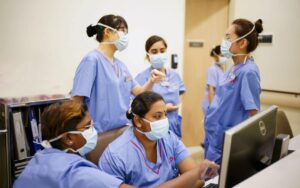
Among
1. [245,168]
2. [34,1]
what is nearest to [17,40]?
[34,1]

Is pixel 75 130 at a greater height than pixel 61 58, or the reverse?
pixel 61 58

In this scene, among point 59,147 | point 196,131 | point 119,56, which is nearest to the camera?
point 59,147

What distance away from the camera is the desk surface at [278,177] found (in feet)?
3.16

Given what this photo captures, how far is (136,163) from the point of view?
55.5 inches

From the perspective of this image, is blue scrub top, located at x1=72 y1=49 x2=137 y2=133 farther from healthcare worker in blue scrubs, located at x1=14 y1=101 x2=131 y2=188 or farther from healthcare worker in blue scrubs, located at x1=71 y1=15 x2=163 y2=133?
healthcare worker in blue scrubs, located at x1=14 y1=101 x2=131 y2=188

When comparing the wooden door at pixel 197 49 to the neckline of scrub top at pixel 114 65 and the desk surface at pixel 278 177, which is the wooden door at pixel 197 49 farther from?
the desk surface at pixel 278 177

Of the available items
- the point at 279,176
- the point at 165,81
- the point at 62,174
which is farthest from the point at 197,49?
the point at 62,174

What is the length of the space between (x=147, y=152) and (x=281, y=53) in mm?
2603

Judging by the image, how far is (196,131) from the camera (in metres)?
4.09

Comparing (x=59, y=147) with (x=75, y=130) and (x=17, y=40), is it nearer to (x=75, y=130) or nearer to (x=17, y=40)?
(x=75, y=130)

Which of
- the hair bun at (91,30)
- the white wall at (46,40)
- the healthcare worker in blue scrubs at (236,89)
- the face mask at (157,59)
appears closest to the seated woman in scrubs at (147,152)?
the healthcare worker in blue scrubs at (236,89)

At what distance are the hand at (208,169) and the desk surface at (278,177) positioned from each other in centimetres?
25

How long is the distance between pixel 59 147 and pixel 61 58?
149 centimetres

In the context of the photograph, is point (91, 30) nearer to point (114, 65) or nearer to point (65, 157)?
point (114, 65)
